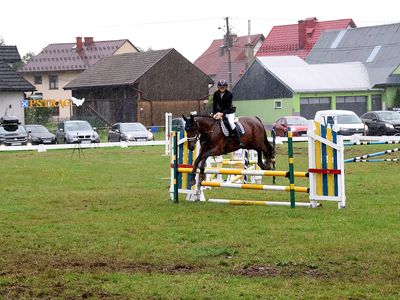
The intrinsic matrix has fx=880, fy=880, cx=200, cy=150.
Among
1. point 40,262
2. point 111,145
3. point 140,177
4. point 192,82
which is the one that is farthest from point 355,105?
point 40,262

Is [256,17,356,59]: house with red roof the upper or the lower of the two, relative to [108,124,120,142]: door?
upper

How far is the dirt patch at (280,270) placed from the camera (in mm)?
10133

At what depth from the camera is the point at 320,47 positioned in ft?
280

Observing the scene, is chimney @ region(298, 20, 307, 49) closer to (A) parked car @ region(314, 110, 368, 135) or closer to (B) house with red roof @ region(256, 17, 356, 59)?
(B) house with red roof @ region(256, 17, 356, 59)

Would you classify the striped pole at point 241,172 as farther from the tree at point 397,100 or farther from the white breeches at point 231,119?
the tree at point 397,100

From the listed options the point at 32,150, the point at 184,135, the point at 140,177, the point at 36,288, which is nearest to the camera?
the point at 36,288

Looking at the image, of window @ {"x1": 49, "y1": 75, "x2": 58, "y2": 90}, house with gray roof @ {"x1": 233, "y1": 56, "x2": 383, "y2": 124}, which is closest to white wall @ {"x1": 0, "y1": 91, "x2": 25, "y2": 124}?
house with gray roof @ {"x1": 233, "y1": 56, "x2": 383, "y2": 124}

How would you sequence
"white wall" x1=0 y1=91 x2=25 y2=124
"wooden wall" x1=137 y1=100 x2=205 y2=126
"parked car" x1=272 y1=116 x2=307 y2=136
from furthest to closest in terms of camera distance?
"wooden wall" x1=137 y1=100 x2=205 y2=126, "white wall" x1=0 y1=91 x2=25 y2=124, "parked car" x1=272 y1=116 x2=307 y2=136

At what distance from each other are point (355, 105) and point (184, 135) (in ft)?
185

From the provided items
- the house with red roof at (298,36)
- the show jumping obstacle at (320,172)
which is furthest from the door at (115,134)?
the house with red roof at (298,36)

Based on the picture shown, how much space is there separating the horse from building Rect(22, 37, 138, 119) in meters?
82.3

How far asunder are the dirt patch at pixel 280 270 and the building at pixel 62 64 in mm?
90362

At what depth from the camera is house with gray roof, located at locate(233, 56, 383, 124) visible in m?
71.6

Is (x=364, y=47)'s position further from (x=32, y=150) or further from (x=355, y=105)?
(x=32, y=150)
